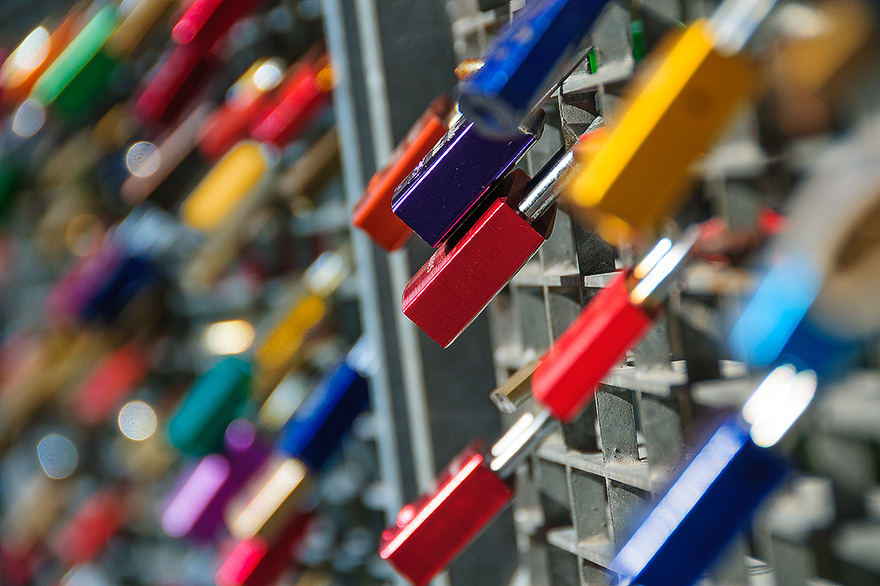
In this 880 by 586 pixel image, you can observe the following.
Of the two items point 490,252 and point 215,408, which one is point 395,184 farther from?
point 215,408

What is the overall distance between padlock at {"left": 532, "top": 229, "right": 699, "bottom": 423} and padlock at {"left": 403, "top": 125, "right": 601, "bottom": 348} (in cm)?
4

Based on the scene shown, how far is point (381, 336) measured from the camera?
597mm

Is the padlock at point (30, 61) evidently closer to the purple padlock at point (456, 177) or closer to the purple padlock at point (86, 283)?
the purple padlock at point (86, 283)

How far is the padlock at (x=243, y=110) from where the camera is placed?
0.83m

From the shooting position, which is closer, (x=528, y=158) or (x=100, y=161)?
(x=528, y=158)

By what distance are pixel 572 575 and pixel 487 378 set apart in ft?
0.50

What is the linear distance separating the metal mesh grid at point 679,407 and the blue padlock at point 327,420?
187mm

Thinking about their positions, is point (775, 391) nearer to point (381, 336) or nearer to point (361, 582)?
point (381, 336)

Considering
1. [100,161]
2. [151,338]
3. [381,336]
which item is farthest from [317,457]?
[100,161]

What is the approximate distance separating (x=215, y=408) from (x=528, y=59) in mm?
584

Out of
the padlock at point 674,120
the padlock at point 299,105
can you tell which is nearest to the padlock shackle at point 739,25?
the padlock at point 674,120

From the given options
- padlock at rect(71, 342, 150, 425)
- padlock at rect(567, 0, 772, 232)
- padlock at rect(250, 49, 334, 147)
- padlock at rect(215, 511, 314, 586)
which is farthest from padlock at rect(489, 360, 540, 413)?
padlock at rect(71, 342, 150, 425)

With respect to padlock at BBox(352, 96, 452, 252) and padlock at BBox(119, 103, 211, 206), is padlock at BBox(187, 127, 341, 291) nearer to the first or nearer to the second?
padlock at BBox(119, 103, 211, 206)

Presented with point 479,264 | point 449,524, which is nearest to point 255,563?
point 449,524
